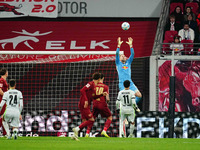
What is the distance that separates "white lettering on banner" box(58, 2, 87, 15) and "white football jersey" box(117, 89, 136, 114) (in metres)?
9.28

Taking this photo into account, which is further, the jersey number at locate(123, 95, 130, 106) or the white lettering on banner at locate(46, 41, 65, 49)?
the white lettering on banner at locate(46, 41, 65, 49)

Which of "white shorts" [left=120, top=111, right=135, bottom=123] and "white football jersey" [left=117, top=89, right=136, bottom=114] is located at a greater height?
"white football jersey" [left=117, top=89, right=136, bottom=114]

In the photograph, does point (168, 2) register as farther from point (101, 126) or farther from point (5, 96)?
point (5, 96)

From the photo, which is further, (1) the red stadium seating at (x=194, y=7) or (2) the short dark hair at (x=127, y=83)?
(1) the red stadium seating at (x=194, y=7)

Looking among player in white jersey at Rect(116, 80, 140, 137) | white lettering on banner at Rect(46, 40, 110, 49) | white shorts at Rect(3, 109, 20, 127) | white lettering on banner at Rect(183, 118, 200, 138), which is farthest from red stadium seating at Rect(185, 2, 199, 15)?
white shorts at Rect(3, 109, 20, 127)

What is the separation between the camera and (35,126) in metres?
17.3

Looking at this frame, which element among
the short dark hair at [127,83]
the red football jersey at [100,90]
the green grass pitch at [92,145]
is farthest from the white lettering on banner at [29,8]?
the green grass pitch at [92,145]

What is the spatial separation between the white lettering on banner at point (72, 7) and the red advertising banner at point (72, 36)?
0.44 meters

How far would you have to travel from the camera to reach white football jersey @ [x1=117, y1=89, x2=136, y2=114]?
15.0 meters

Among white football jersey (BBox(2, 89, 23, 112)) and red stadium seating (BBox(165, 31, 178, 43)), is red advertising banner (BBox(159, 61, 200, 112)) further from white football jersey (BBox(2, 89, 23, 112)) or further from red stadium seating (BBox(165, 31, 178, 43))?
white football jersey (BBox(2, 89, 23, 112))

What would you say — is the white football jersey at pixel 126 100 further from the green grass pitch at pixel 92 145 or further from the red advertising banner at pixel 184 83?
the red advertising banner at pixel 184 83

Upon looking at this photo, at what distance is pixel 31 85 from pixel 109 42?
13.2ft

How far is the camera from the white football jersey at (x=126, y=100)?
1504 cm

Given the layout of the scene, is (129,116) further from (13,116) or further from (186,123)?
(13,116)
